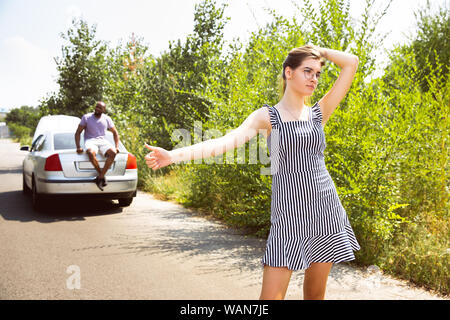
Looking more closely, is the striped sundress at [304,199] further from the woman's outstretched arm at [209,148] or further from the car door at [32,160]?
the car door at [32,160]

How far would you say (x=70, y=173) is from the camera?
317 inches

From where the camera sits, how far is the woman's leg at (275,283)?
218 centimetres

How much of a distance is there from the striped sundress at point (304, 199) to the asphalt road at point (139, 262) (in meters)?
1.87

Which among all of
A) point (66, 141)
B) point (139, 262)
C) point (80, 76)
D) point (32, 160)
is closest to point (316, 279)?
point (139, 262)

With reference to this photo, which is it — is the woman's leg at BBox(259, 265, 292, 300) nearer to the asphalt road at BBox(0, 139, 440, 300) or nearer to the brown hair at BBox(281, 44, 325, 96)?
the brown hair at BBox(281, 44, 325, 96)

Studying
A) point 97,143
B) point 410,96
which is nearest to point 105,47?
point 97,143

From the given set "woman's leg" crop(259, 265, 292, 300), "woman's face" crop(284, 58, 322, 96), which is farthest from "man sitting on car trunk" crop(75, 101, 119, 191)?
"woman's leg" crop(259, 265, 292, 300)

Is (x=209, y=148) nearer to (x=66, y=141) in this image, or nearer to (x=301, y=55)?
(x=301, y=55)

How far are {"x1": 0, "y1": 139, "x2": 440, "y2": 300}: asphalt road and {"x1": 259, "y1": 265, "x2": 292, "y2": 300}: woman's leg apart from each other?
194 cm

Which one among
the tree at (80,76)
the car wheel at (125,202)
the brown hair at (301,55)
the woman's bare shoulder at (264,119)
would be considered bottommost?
the car wheel at (125,202)

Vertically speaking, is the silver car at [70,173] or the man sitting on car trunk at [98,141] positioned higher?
the man sitting on car trunk at [98,141]

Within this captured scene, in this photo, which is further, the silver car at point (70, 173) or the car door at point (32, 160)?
the car door at point (32, 160)


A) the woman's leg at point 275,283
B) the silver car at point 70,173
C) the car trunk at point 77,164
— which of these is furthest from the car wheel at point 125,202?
the woman's leg at point 275,283

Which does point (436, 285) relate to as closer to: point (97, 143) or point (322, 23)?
A: point (322, 23)
